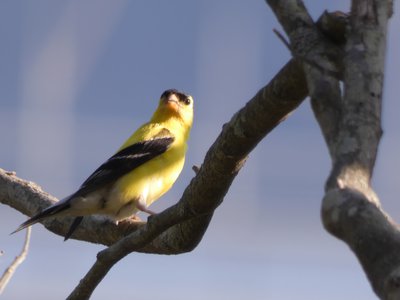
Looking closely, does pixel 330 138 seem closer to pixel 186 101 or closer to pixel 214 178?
pixel 214 178

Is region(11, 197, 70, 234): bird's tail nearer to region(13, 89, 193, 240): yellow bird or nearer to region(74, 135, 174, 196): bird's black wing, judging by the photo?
region(13, 89, 193, 240): yellow bird

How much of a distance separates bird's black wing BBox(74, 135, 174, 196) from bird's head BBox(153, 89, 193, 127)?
526mm

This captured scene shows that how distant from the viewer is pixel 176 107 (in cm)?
551

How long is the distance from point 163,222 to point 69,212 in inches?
52.4

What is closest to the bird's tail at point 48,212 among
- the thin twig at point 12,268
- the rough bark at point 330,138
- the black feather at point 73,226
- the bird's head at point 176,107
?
the black feather at point 73,226

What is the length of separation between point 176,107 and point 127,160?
832 mm

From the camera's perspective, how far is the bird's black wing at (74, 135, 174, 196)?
15.4 ft

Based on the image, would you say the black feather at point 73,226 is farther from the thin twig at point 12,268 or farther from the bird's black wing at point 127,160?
the bird's black wing at point 127,160

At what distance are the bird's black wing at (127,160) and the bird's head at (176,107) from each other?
1.72 feet

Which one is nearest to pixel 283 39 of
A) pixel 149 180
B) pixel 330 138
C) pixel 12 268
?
pixel 330 138

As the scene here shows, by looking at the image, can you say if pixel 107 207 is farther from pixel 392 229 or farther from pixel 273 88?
pixel 392 229

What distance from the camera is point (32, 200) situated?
11.9ft

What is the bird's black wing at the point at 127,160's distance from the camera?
468 centimetres

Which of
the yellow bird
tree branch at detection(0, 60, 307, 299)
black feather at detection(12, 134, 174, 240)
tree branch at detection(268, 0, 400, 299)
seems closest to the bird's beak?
the yellow bird
